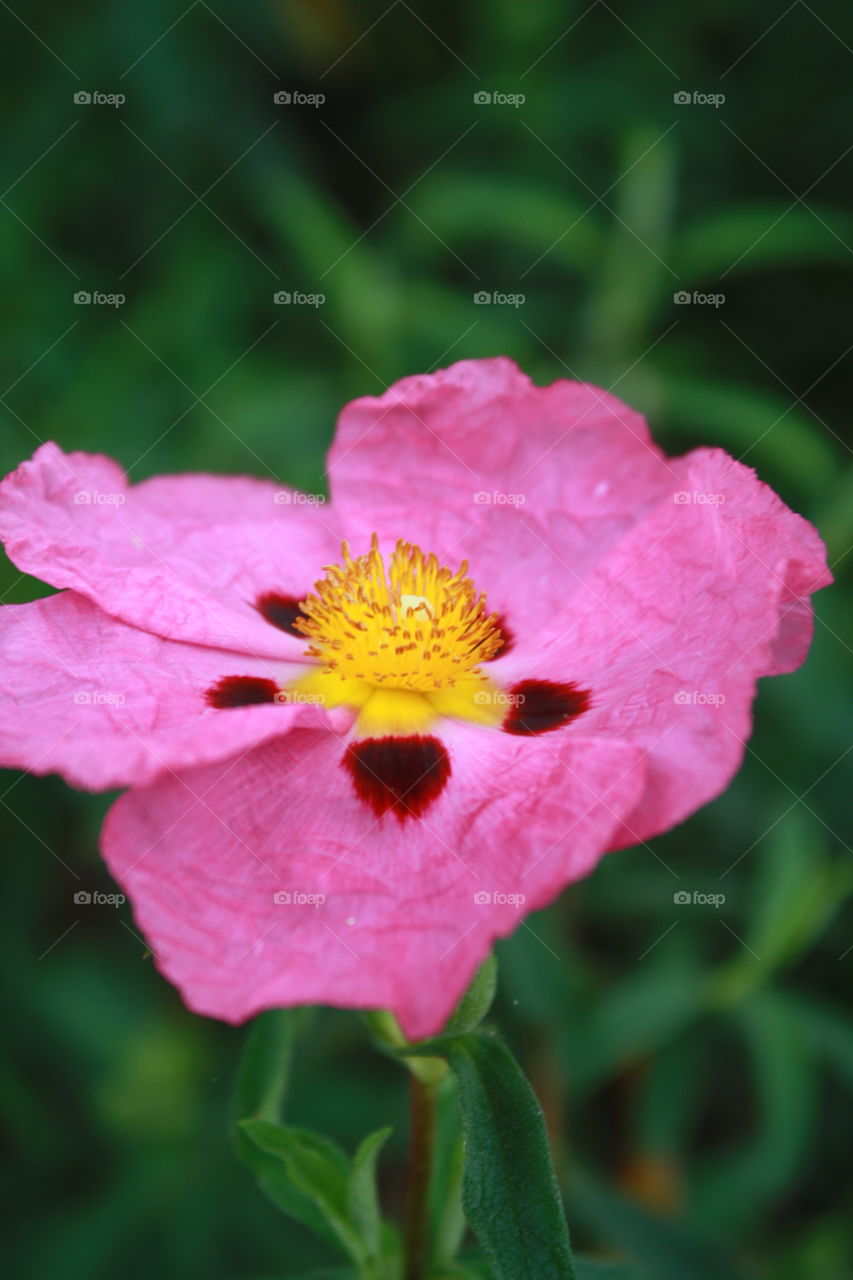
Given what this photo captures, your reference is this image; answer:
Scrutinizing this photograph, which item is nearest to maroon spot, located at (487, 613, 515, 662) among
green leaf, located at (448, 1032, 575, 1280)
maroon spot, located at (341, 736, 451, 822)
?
maroon spot, located at (341, 736, 451, 822)

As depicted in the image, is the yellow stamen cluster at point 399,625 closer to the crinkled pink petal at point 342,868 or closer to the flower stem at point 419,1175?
the crinkled pink petal at point 342,868

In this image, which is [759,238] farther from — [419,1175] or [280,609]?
[419,1175]

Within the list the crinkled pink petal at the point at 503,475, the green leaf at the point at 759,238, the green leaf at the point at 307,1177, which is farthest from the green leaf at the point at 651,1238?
the green leaf at the point at 759,238

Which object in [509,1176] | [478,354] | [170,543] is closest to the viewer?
[509,1176]

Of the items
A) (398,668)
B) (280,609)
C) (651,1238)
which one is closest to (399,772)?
(398,668)

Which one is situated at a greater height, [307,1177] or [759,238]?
[759,238]

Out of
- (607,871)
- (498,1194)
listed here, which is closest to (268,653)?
(498,1194)
